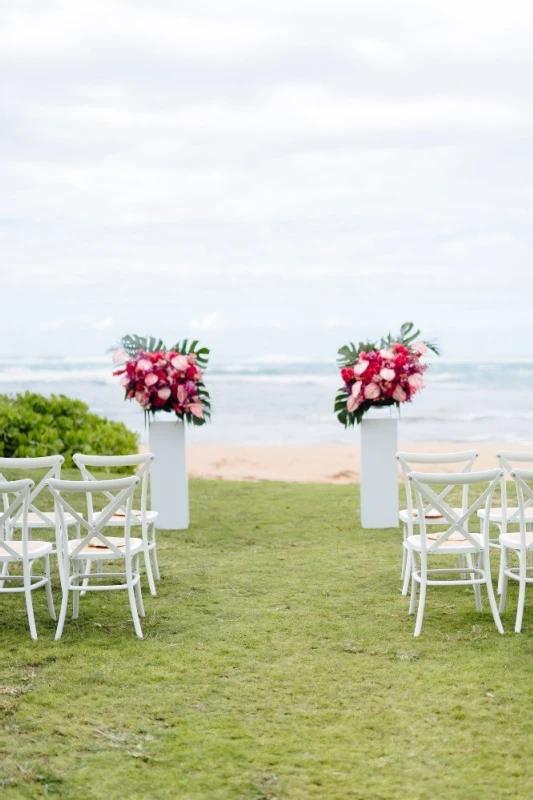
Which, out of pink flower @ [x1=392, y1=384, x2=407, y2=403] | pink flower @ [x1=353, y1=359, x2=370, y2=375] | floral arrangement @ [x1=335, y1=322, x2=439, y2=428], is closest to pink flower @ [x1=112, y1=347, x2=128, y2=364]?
floral arrangement @ [x1=335, y1=322, x2=439, y2=428]

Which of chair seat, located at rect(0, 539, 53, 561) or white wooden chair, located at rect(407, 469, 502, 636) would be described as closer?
white wooden chair, located at rect(407, 469, 502, 636)

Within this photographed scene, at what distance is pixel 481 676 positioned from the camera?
442 centimetres

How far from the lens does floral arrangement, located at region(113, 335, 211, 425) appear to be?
845 centimetres

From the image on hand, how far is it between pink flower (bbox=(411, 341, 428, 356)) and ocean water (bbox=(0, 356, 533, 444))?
1015 centimetres

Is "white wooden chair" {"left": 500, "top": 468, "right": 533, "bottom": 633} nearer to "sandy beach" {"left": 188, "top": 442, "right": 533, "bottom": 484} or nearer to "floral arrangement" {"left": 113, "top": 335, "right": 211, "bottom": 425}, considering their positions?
"floral arrangement" {"left": 113, "top": 335, "right": 211, "bottom": 425}

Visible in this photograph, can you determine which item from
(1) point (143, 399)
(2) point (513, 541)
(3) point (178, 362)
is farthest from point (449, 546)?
(1) point (143, 399)

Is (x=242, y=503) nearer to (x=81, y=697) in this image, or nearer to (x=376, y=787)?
(x=81, y=697)

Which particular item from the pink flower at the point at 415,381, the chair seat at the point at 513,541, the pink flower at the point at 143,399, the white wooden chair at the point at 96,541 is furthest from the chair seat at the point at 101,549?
the pink flower at the point at 415,381

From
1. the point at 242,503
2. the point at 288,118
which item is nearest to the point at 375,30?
the point at 242,503

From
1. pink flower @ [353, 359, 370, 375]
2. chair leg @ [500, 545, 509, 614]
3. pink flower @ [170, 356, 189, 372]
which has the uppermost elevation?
pink flower @ [170, 356, 189, 372]

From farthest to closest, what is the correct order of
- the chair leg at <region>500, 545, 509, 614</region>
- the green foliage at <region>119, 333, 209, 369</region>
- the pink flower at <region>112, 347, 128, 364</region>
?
1. the green foliage at <region>119, 333, 209, 369</region>
2. the pink flower at <region>112, 347, 128, 364</region>
3. the chair leg at <region>500, 545, 509, 614</region>

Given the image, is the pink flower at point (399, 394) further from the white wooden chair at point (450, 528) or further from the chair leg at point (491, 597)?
the chair leg at point (491, 597)

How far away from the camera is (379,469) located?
8.62 m

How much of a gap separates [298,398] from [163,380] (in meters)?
24.5
